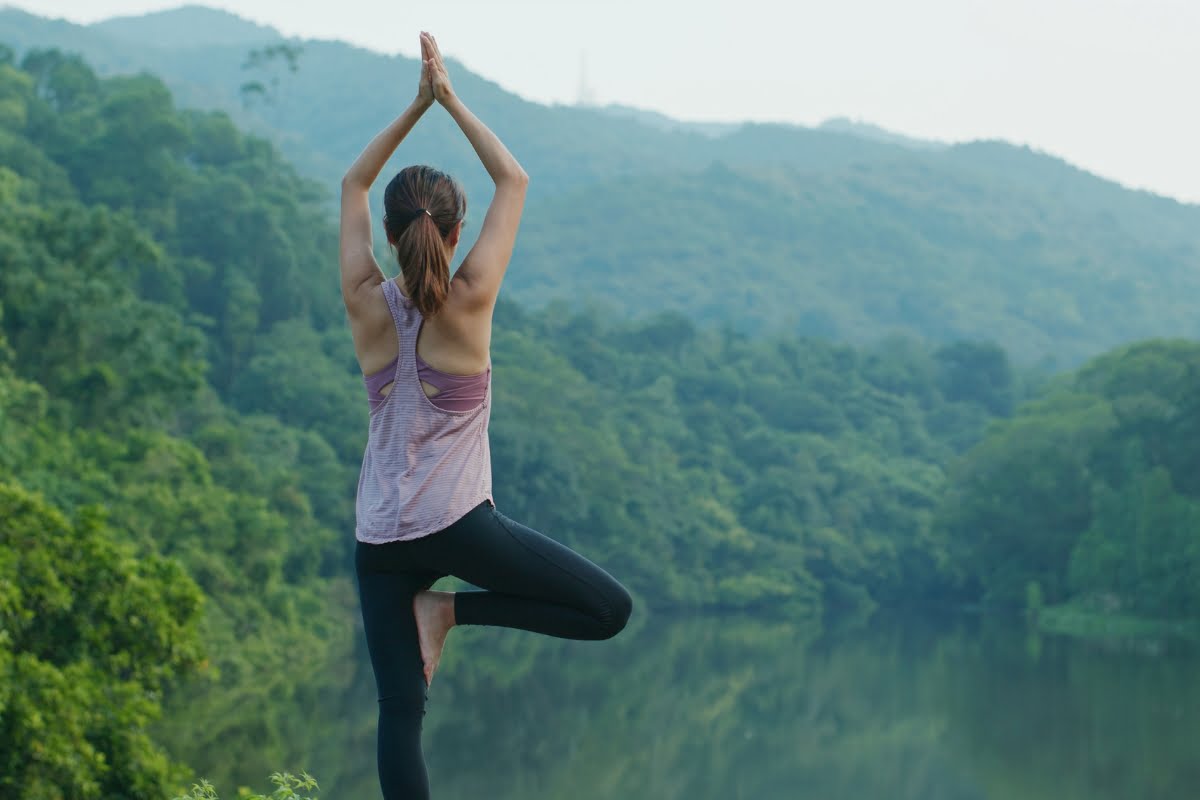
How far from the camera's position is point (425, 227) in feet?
10.4

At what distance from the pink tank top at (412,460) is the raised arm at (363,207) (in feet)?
0.29

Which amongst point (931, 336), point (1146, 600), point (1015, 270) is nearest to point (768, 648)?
point (1146, 600)

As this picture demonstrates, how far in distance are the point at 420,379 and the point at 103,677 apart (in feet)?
29.0

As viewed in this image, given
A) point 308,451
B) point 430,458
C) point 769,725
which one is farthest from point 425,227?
point 308,451

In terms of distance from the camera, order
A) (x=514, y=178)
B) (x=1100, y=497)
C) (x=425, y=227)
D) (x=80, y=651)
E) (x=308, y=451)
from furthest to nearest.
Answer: (x=1100, y=497) → (x=308, y=451) → (x=80, y=651) → (x=514, y=178) → (x=425, y=227)

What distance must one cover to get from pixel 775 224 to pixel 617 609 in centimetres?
9570

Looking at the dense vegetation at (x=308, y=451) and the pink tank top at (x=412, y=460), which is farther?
the dense vegetation at (x=308, y=451)

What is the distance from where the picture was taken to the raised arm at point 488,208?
3154 millimetres

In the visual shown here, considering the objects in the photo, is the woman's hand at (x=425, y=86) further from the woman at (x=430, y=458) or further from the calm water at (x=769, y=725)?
the calm water at (x=769, y=725)

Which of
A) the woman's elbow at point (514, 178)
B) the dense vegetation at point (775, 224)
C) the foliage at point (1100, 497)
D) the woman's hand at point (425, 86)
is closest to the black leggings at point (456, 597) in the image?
the woman's elbow at point (514, 178)

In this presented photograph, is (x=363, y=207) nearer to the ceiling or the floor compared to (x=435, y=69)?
nearer to the floor

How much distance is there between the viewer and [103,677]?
36.8 feet

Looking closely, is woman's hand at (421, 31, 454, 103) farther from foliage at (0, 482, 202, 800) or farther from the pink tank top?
foliage at (0, 482, 202, 800)

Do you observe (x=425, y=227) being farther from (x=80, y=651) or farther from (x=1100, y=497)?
(x=1100, y=497)
